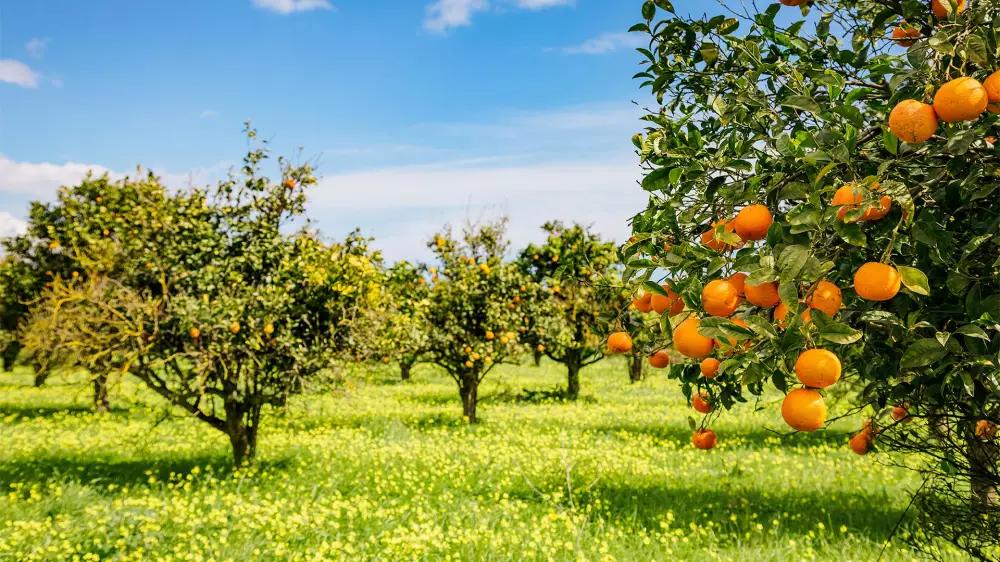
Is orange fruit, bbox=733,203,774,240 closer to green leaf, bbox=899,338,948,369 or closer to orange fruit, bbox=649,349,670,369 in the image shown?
green leaf, bbox=899,338,948,369

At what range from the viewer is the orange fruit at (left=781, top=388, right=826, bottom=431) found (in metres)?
1.66

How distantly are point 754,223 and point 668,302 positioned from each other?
1.55 ft

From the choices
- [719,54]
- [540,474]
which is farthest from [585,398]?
[719,54]

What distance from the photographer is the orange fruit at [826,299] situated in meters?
1.71

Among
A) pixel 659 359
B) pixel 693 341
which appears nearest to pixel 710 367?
pixel 659 359

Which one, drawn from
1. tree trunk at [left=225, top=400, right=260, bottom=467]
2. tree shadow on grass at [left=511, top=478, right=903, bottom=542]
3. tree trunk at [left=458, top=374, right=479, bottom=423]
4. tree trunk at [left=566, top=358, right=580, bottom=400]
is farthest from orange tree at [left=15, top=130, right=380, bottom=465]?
tree trunk at [left=566, top=358, right=580, bottom=400]

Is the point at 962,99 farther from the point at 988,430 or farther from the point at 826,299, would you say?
the point at 988,430

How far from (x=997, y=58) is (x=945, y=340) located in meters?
0.85

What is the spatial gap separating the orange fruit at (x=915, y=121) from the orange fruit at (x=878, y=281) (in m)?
0.34

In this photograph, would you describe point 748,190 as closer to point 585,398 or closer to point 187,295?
point 187,295

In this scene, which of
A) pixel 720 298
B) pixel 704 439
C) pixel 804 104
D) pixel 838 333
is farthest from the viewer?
pixel 704 439

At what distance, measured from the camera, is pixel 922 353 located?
1.74 m

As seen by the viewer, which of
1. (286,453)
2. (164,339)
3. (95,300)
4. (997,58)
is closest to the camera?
(997,58)

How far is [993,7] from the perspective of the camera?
1.92 m
